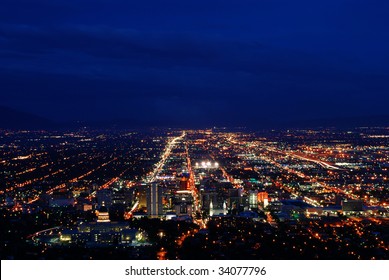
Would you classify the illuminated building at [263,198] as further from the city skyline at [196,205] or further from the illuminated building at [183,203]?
the illuminated building at [183,203]

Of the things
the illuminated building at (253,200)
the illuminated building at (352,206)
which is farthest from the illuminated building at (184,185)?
the illuminated building at (352,206)

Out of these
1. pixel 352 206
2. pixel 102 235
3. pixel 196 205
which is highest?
pixel 102 235

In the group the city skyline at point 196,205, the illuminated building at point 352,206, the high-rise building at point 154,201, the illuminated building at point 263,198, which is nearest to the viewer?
the city skyline at point 196,205

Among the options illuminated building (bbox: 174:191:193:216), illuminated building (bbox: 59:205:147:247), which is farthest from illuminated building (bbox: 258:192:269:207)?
illuminated building (bbox: 59:205:147:247)

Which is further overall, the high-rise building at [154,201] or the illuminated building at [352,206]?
the high-rise building at [154,201]

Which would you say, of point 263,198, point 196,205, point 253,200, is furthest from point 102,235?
point 263,198

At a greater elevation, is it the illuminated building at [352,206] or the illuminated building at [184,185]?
the illuminated building at [184,185]

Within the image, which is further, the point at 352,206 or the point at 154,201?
the point at 154,201

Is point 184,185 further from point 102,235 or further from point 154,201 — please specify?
point 102,235

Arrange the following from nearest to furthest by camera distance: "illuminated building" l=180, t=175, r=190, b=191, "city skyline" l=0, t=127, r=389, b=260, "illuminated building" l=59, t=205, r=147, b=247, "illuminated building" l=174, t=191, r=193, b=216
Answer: "city skyline" l=0, t=127, r=389, b=260, "illuminated building" l=59, t=205, r=147, b=247, "illuminated building" l=174, t=191, r=193, b=216, "illuminated building" l=180, t=175, r=190, b=191

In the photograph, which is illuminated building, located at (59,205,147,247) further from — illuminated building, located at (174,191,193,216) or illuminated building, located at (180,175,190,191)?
illuminated building, located at (180,175,190,191)
